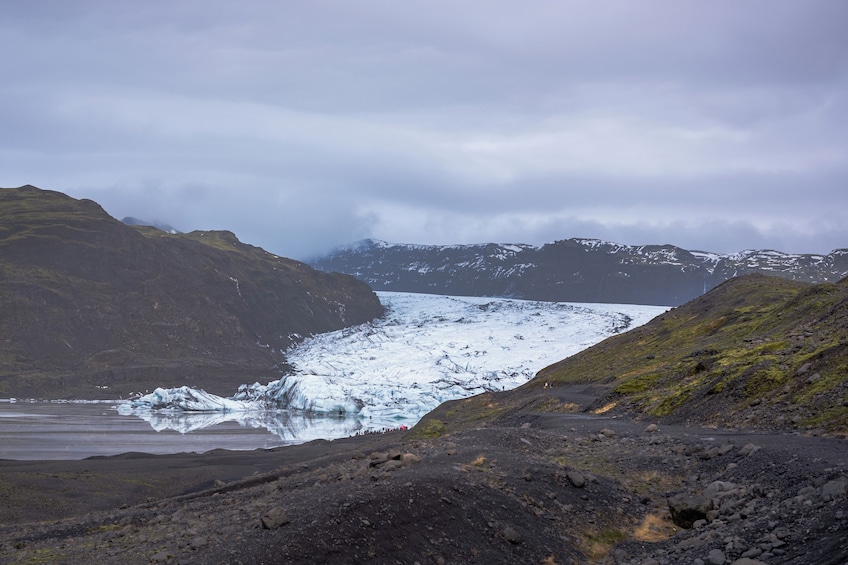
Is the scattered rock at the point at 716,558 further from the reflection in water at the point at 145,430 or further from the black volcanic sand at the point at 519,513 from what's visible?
the reflection in water at the point at 145,430

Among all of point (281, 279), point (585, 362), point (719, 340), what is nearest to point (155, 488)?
point (719, 340)

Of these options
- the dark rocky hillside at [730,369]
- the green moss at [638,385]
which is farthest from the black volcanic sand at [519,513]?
the green moss at [638,385]

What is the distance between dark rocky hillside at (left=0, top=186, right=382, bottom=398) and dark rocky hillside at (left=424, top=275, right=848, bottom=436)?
2426 inches

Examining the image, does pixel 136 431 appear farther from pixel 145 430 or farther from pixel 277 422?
pixel 277 422

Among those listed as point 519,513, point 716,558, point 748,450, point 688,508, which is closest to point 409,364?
point 748,450

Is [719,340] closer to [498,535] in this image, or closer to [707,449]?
[707,449]

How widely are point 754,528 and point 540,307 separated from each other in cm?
11194

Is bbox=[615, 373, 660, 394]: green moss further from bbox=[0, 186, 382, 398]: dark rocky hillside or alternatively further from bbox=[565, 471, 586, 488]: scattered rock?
bbox=[0, 186, 382, 398]: dark rocky hillside

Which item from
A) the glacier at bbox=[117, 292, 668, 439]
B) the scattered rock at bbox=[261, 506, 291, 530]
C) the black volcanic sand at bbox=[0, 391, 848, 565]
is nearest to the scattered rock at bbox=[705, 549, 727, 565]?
the black volcanic sand at bbox=[0, 391, 848, 565]

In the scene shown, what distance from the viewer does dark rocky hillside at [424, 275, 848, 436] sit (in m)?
22.3

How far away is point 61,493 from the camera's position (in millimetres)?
29516

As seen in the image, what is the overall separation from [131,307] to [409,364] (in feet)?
211

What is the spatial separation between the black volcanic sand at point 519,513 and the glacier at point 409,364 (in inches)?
1865

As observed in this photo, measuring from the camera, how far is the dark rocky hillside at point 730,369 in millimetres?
22266
